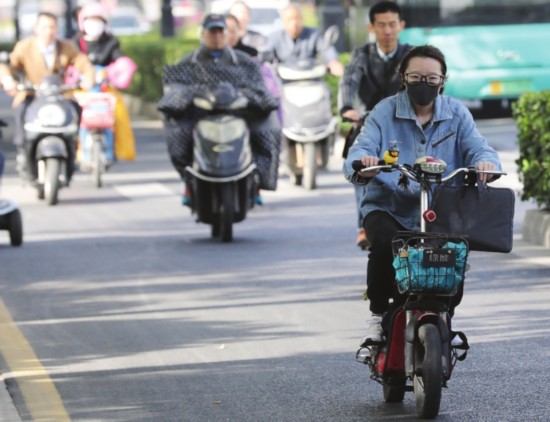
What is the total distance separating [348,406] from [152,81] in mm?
21894

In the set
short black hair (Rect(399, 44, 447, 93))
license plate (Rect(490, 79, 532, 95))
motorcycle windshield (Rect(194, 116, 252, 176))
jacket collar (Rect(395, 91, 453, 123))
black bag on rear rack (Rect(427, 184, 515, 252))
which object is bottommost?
license plate (Rect(490, 79, 532, 95))

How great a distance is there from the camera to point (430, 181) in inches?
284

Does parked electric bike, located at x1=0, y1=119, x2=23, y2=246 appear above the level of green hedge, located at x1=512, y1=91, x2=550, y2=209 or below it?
below

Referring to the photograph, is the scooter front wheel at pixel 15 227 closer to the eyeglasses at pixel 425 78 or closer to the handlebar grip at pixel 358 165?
the eyeglasses at pixel 425 78

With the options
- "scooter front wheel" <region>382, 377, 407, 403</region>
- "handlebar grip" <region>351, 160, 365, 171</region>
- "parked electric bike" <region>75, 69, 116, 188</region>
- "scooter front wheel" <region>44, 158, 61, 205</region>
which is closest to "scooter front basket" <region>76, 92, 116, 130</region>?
"parked electric bike" <region>75, 69, 116, 188</region>

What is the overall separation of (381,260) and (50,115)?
1001 cm

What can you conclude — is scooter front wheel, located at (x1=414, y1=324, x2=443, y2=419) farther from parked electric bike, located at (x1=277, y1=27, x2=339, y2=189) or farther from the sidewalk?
parked electric bike, located at (x1=277, y1=27, x2=339, y2=189)

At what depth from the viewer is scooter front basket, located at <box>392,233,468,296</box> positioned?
6.98m

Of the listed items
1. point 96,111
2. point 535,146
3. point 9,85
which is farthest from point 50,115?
point 535,146

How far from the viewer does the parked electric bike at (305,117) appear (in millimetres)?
18250

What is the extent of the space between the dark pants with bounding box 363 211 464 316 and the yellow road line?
1449mm

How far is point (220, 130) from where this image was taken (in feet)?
46.3

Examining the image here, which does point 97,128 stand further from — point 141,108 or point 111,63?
point 141,108

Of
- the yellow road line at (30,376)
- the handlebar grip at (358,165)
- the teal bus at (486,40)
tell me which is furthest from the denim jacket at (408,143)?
the teal bus at (486,40)
